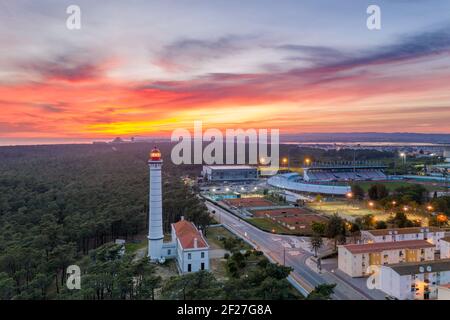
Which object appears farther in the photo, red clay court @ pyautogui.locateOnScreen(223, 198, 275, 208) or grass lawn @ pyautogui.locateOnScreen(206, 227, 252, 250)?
red clay court @ pyautogui.locateOnScreen(223, 198, 275, 208)

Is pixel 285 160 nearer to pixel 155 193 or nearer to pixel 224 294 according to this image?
pixel 155 193

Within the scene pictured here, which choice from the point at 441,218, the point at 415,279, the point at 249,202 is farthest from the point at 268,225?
the point at 415,279

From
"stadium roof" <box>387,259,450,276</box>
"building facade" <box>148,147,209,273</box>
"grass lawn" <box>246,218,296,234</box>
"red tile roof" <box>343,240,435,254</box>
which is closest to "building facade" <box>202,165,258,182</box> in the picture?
"grass lawn" <box>246,218,296,234</box>

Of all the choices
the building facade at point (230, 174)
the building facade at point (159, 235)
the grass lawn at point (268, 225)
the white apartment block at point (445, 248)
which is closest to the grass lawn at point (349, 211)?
the grass lawn at point (268, 225)

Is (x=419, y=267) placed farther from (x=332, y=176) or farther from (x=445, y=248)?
(x=332, y=176)

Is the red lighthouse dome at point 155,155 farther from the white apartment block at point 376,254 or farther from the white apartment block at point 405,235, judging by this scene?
the white apartment block at point 405,235

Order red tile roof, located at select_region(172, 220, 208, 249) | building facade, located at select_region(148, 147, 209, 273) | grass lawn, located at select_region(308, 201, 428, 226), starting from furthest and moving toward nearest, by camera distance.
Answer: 1. grass lawn, located at select_region(308, 201, 428, 226)
2. building facade, located at select_region(148, 147, 209, 273)
3. red tile roof, located at select_region(172, 220, 208, 249)

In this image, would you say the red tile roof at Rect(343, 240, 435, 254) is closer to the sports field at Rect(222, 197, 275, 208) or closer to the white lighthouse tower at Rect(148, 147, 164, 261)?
the white lighthouse tower at Rect(148, 147, 164, 261)

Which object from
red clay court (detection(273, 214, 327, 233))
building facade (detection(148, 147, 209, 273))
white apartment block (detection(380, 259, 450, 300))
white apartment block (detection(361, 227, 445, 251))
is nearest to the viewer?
white apartment block (detection(380, 259, 450, 300))
